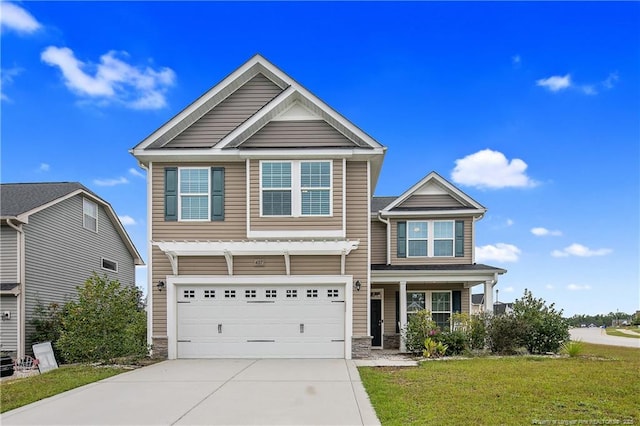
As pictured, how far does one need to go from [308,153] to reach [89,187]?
1166 centimetres

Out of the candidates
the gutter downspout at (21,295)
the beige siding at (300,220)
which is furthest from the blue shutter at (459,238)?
the gutter downspout at (21,295)

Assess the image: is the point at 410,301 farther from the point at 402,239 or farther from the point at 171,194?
the point at 171,194

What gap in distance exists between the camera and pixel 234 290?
44.4 feet

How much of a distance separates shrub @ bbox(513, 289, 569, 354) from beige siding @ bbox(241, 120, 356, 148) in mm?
7350

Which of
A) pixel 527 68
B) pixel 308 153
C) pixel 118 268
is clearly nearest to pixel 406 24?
pixel 527 68

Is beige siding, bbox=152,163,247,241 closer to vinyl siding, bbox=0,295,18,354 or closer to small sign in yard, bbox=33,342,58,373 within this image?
small sign in yard, bbox=33,342,58,373

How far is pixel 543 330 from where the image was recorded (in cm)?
1434

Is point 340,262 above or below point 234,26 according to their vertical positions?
below

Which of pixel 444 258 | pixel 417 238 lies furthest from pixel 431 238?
pixel 444 258

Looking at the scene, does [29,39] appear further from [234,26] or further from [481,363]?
[481,363]

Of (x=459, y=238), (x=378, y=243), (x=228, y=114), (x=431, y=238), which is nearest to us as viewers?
(x=228, y=114)

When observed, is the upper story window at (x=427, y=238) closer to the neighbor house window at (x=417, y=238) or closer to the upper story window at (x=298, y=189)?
the neighbor house window at (x=417, y=238)

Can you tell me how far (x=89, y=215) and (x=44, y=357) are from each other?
8.47 metres

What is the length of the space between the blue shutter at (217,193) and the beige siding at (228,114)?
32.4 inches
